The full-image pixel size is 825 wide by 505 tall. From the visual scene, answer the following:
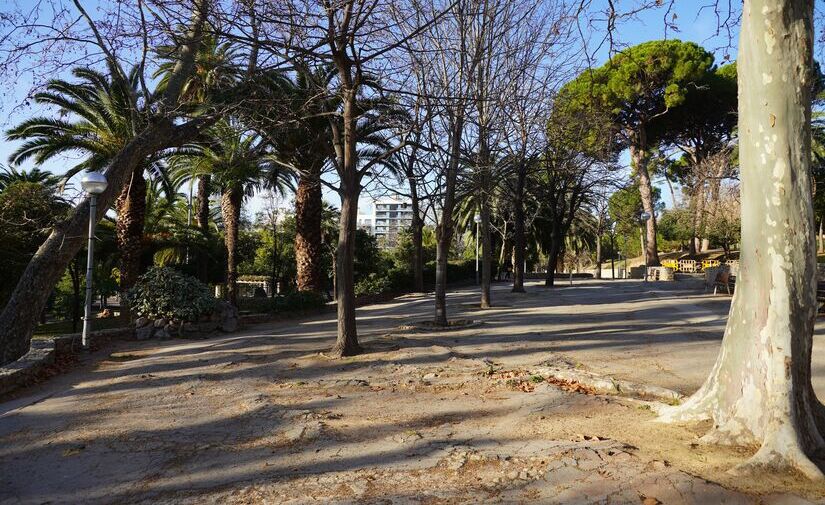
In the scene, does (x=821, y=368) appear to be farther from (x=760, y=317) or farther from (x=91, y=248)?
(x=91, y=248)

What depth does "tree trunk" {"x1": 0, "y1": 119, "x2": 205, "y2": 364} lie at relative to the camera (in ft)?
32.8

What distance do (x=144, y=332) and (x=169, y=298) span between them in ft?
2.88

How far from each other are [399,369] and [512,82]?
767cm

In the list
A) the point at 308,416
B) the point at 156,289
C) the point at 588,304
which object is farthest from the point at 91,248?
the point at 588,304

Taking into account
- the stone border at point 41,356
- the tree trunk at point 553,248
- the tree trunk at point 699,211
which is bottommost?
the stone border at point 41,356

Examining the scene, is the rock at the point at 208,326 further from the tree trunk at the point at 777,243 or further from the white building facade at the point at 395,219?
the tree trunk at the point at 777,243

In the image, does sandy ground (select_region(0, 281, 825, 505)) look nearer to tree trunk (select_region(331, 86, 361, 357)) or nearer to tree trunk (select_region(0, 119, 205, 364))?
tree trunk (select_region(331, 86, 361, 357))

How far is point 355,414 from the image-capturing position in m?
5.72

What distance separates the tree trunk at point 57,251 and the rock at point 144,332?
2.25 meters

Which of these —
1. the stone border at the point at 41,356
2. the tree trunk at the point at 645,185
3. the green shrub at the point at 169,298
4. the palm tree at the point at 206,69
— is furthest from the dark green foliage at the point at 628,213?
the stone border at the point at 41,356

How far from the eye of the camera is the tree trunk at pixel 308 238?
19.5m

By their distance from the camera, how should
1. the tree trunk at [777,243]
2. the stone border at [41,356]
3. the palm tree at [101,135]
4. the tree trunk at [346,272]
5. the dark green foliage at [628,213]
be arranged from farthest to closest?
the dark green foliage at [628,213], the palm tree at [101,135], the tree trunk at [346,272], the stone border at [41,356], the tree trunk at [777,243]

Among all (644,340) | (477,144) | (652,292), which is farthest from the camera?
(652,292)

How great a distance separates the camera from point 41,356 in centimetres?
907
